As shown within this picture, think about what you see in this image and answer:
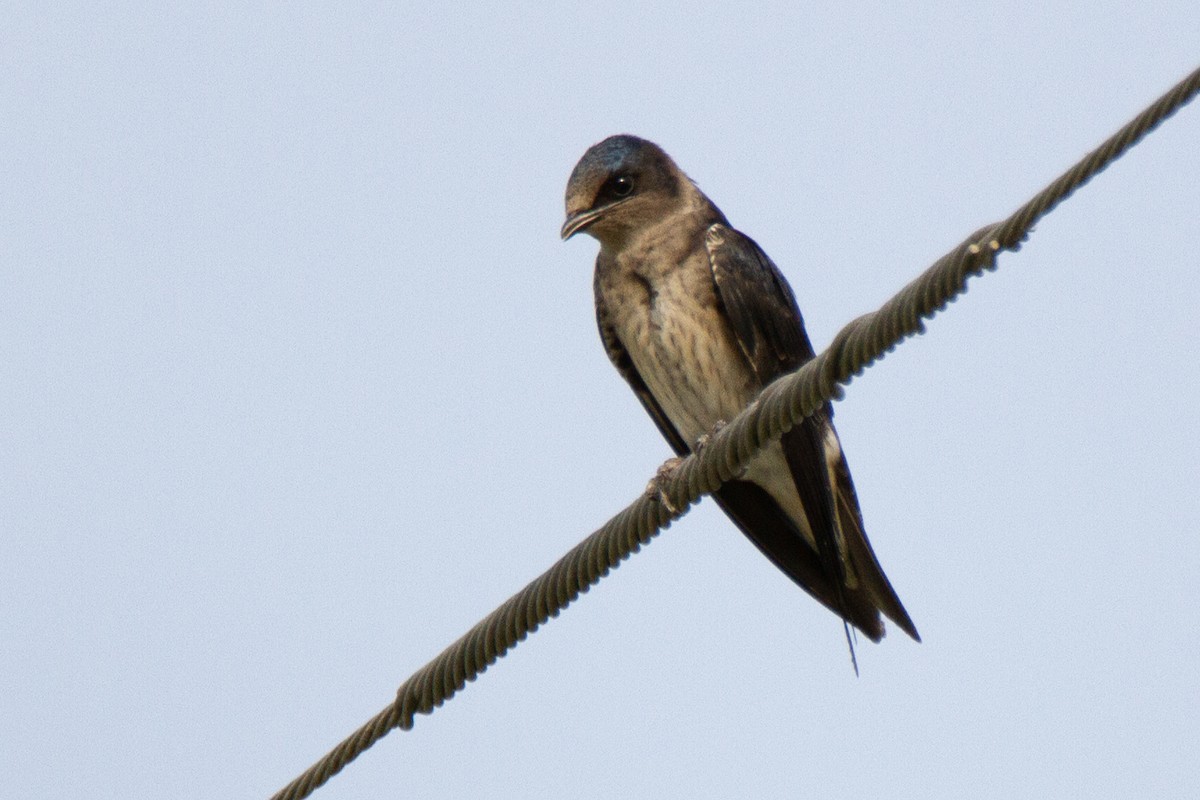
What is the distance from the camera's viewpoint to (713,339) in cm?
732

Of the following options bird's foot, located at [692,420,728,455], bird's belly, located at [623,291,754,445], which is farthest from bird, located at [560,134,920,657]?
bird's foot, located at [692,420,728,455]

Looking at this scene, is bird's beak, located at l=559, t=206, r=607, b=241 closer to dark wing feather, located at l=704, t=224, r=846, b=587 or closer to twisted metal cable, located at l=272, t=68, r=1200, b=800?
dark wing feather, located at l=704, t=224, r=846, b=587

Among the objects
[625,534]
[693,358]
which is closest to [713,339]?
[693,358]

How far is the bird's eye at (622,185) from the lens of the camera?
26.0ft

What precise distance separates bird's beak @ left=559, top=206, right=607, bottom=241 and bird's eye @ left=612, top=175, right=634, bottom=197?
0.16 m

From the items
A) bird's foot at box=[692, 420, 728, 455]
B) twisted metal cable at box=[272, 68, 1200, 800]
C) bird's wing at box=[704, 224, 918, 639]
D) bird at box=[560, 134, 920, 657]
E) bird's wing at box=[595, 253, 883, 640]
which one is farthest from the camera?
bird's wing at box=[595, 253, 883, 640]

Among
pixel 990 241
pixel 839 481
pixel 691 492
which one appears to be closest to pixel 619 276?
pixel 839 481

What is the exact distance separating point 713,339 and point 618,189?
39.5 inches

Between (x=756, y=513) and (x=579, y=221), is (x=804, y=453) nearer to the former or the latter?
(x=756, y=513)

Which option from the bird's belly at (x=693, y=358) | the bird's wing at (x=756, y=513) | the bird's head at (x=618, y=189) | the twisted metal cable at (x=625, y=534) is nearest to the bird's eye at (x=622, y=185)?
the bird's head at (x=618, y=189)

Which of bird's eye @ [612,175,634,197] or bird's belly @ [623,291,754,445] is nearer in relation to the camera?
bird's belly @ [623,291,754,445]

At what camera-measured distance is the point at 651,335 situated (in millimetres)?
7426

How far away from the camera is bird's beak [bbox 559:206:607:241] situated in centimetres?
775

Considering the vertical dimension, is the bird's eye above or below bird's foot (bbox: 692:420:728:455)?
above
